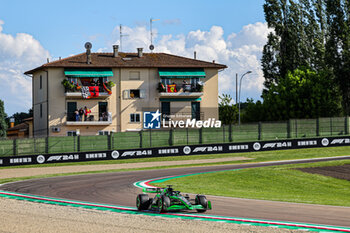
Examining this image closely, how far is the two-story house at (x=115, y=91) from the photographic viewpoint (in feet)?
207

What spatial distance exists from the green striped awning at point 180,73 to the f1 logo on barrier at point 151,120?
5.60m

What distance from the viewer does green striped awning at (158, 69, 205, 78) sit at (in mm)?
65250

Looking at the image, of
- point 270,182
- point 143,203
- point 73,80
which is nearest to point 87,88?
point 73,80

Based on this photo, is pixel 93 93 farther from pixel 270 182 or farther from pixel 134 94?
pixel 270 182

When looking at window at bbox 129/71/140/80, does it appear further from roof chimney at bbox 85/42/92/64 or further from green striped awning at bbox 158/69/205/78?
roof chimney at bbox 85/42/92/64

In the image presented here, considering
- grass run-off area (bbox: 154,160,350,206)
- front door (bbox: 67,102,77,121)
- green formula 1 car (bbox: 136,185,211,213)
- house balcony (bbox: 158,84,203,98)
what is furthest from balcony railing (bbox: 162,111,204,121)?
green formula 1 car (bbox: 136,185,211,213)

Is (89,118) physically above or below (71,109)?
below

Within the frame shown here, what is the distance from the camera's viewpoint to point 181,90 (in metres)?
65.8

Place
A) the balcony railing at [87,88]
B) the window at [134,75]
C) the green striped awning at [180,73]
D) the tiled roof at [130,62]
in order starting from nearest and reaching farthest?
the balcony railing at [87,88], the tiled roof at [130,62], the green striped awning at [180,73], the window at [134,75]

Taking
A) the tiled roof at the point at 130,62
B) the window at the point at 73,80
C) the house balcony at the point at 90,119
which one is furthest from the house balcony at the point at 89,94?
the tiled roof at the point at 130,62

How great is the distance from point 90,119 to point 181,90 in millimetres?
11710

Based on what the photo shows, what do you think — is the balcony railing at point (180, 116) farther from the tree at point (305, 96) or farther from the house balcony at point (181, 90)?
the tree at point (305, 96)

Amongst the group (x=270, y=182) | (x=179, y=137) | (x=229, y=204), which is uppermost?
(x=179, y=137)

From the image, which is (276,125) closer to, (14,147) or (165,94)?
(165,94)
